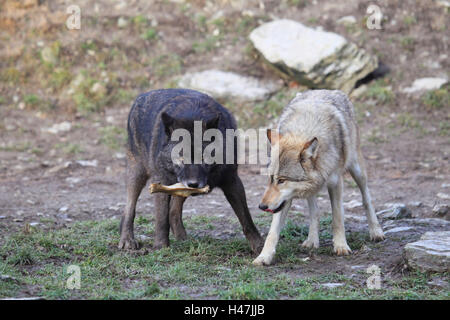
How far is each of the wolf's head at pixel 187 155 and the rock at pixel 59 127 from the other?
7148mm

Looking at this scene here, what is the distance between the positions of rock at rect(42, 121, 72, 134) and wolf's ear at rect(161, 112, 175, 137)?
23.5ft

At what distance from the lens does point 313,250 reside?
6.06 metres

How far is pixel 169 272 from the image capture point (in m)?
5.19

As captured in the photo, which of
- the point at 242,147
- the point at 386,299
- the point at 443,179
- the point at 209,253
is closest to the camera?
the point at 386,299

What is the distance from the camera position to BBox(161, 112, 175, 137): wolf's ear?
5544 millimetres

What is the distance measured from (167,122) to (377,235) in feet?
8.85

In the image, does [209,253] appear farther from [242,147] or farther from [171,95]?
[242,147]

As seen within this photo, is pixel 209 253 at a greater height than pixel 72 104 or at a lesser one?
lesser

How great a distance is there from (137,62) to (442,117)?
7156 mm

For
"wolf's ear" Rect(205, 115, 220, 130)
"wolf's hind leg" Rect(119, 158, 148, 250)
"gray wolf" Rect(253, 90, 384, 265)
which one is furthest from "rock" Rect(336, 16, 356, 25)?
"wolf's ear" Rect(205, 115, 220, 130)

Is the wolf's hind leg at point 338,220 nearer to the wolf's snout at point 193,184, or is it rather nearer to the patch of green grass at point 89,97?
the wolf's snout at point 193,184

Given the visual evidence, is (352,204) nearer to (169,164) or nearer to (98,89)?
(169,164)

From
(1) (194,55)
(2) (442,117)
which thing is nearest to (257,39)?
(1) (194,55)

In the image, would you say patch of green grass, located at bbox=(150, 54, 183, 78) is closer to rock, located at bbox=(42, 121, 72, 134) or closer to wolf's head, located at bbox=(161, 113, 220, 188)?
rock, located at bbox=(42, 121, 72, 134)
